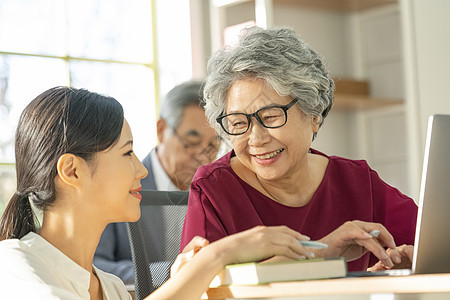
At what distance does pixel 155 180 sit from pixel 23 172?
1331 mm

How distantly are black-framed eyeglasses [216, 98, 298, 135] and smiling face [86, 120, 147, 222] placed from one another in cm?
34

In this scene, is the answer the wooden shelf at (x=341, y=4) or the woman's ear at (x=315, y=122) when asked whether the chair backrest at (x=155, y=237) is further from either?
the wooden shelf at (x=341, y=4)

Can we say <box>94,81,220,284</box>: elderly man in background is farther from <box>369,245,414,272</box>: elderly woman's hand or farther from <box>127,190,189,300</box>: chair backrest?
<box>369,245,414,272</box>: elderly woman's hand

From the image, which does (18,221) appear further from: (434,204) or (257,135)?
(434,204)

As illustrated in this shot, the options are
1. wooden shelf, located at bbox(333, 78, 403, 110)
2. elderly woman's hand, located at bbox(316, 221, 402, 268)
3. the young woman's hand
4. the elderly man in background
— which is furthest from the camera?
wooden shelf, located at bbox(333, 78, 403, 110)

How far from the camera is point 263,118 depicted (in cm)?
169

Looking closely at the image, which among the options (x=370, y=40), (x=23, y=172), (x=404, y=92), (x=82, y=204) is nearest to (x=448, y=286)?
(x=82, y=204)

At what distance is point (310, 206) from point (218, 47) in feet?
8.43

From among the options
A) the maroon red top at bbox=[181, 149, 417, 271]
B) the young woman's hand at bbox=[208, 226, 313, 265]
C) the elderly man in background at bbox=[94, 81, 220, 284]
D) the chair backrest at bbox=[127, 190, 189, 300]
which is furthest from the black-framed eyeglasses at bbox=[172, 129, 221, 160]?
the young woman's hand at bbox=[208, 226, 313, 265]

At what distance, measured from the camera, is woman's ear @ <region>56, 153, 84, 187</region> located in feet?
4.49

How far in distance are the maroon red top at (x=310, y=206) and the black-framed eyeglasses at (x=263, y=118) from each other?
0.35ft

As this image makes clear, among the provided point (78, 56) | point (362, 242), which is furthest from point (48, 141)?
point (78, 56)

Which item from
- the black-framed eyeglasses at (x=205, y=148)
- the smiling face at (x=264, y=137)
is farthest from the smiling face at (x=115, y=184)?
the black-framed eyeglasses at (x=205, y=148)

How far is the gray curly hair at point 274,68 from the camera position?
1676 millimetres
